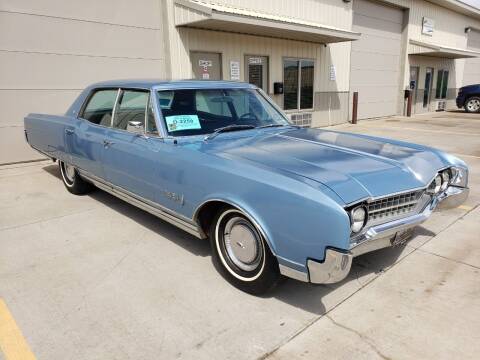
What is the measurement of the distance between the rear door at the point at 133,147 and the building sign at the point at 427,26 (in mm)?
18448

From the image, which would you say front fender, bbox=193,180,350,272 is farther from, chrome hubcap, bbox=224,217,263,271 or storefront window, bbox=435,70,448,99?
storefront window, bbox=435,70,448,99

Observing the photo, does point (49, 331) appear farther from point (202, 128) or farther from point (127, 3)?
point (127, 3)

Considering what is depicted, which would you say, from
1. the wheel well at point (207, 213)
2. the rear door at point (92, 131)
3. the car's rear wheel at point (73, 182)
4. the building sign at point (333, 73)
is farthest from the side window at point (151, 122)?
the building sign at point (333, 73)

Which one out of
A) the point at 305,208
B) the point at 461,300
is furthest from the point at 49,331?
the point at 461,300

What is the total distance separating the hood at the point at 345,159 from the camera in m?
2.63

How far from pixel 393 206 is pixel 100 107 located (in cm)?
352

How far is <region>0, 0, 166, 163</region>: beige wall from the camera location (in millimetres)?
7262

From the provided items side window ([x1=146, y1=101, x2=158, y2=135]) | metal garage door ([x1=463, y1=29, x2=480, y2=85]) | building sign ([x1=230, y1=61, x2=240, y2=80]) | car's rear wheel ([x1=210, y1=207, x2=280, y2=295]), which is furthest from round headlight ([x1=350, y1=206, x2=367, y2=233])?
metal garage door ([x1=463, y1=29, x2=480, y2=85])

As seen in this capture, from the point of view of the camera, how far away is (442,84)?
71.9ft

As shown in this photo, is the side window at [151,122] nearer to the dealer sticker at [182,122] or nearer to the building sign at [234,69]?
the dealer sticker at [182,122]

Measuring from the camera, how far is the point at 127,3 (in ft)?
27.6

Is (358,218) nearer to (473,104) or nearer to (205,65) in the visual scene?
(205,65)

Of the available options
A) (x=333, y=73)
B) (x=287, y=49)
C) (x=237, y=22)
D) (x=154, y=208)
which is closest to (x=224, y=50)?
(x=237, y=22)

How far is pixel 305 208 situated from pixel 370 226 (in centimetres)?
55
